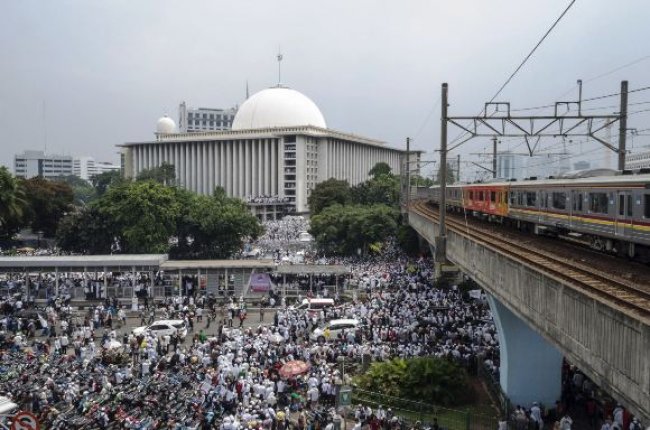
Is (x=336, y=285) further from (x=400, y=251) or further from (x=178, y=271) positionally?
(x=400, y=251)

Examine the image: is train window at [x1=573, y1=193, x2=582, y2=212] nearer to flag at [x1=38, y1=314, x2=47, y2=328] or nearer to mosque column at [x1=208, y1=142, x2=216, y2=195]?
flag at [x1=38, y1=314, x2=47, y2=328]

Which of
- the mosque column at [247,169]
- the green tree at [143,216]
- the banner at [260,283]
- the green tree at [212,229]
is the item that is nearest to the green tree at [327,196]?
the green tree at [212,229]

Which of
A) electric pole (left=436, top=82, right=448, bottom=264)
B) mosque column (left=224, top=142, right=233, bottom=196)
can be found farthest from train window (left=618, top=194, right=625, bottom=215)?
mosque column (left=224, top=142, right=233, bottom=196)

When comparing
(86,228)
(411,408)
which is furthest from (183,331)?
(86,228)

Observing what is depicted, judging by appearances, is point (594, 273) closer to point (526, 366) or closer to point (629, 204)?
point (629, 204)

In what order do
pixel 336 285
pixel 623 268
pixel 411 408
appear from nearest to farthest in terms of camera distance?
1. pixel 623 268
2. pixel 411 408
3. pixel 336 285

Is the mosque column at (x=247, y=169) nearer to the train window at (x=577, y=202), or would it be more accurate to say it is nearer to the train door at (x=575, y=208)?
the train door at (x=575, y=208)

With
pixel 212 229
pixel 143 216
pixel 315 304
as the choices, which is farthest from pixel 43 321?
pixel 212 229

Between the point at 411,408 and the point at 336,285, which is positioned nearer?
the point at 411,408
